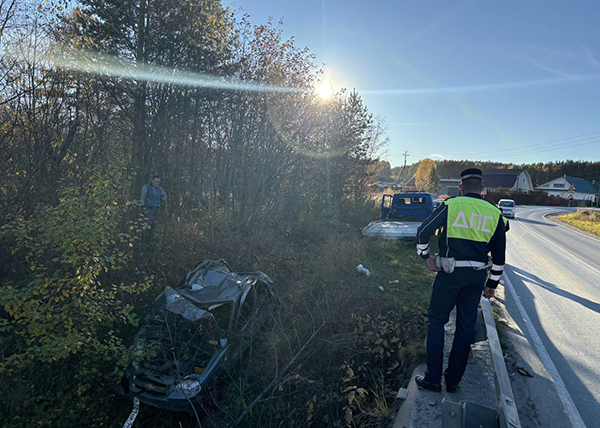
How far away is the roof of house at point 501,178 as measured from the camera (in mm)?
60406

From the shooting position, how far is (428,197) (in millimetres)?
12703

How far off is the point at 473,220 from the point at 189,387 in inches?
131

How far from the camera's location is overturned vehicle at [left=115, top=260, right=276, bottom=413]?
3.63m

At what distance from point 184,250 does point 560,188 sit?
82.6 metres

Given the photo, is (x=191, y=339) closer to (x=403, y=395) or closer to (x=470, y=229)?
(x=403, y=395)

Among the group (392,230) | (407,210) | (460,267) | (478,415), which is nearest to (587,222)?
(407,210)

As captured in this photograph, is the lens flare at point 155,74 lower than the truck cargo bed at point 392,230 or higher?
higher

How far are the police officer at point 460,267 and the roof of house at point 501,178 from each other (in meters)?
65.6

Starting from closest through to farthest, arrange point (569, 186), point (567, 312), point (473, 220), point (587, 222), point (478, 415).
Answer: point (478, 415)
point (473, 220)
point (567, 312)
point (587, 222)
point (569, 186)

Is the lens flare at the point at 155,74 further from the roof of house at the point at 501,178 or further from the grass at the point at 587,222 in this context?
the roof of house at the point at 501,178

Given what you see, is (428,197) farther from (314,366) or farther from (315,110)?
(314,366)

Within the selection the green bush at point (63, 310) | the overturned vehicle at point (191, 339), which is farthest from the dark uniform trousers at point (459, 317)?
the green bush at point (63, 310)

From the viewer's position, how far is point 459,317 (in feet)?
10.1

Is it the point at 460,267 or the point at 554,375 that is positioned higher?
the point at 460,267
